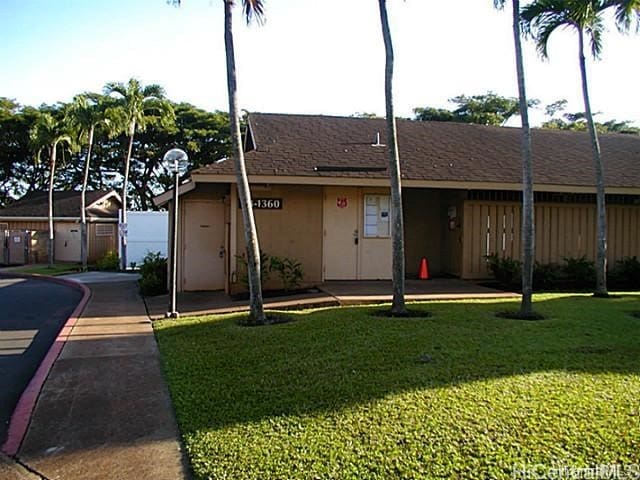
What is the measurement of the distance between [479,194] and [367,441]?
11.3 m

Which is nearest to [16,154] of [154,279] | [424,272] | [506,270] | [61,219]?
[61,219]

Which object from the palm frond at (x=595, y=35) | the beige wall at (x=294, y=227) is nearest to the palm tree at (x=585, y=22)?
the palm frond at (x=595, y=35)

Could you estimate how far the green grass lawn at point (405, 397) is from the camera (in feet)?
12.4

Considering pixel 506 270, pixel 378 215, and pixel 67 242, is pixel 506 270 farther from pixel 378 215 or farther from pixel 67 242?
pixel 67 242

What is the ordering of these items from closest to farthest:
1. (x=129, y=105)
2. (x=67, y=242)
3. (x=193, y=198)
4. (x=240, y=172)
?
(x=240, y=172) → (x=193, y=198) → (x=129, y=105) → (x=67, y=242)

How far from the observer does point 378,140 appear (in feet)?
50.1

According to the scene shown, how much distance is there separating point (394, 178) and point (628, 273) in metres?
8.71

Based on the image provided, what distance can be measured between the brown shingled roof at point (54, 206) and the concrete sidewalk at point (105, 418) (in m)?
25.9

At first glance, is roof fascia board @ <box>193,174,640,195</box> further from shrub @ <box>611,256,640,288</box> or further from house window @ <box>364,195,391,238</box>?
shrub @ <box>611,256,640,288</box>

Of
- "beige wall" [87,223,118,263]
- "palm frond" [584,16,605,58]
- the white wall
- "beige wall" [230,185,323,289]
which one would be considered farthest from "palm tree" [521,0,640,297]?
"beige wall" [87,223,118,263]

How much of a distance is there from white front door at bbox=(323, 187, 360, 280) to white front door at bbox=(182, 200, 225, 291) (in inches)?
107

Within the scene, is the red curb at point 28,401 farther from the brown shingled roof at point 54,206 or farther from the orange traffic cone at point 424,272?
the brown shingled roof at point 54,206

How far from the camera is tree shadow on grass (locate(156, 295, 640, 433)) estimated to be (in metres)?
5.11

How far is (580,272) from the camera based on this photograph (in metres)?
13.7
